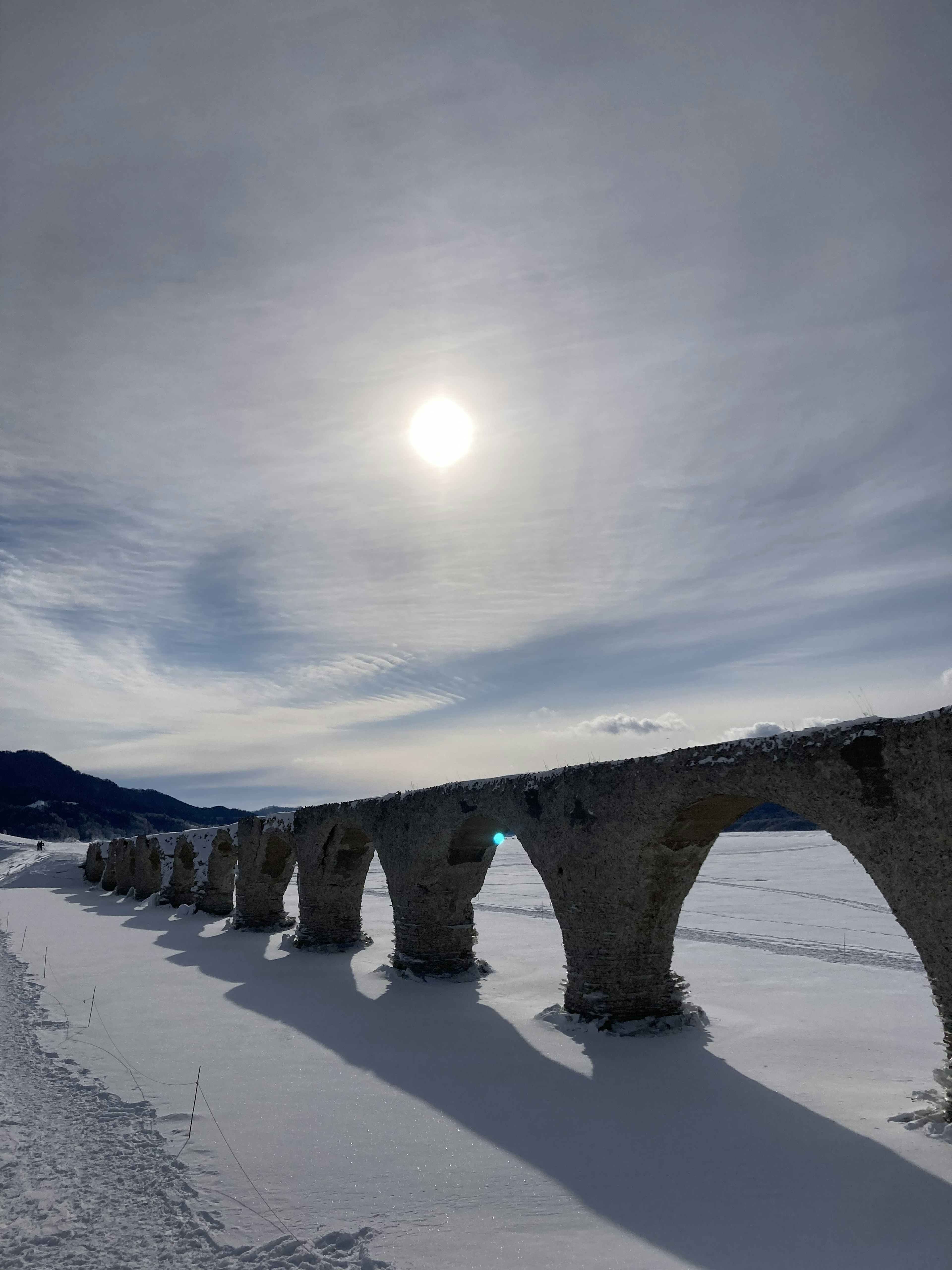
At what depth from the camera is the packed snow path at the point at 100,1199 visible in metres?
4.31

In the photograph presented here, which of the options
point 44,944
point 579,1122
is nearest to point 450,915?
point 579,1122

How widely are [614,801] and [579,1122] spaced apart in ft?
11.6

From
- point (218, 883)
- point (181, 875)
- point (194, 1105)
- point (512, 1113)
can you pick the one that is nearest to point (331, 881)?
point (218, 883)

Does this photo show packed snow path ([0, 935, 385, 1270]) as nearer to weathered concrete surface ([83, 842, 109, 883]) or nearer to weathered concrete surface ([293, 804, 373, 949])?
weathered concrete surface ([293, 804, 373, 949])

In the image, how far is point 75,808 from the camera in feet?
398

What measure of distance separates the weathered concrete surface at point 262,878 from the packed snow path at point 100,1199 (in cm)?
1065

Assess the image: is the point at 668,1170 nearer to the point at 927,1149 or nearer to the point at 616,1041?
the point at 927,1149

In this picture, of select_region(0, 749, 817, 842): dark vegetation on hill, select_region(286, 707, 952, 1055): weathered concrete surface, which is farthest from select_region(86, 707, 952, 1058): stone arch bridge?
select_region(0, 749, 817, 842): dark vegetation on hill

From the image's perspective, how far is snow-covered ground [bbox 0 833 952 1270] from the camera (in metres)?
4.64

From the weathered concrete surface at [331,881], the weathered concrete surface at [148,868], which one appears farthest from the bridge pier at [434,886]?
the weathered concrete surface at [148,868]

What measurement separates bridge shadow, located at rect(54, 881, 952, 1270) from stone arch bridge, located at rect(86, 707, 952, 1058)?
126 centimetres

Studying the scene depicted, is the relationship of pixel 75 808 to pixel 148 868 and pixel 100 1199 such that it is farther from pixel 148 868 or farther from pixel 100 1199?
pixel 100 1199

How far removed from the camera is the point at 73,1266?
4207 millimetres

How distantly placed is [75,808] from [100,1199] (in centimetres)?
13627
